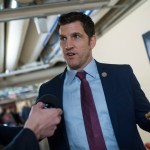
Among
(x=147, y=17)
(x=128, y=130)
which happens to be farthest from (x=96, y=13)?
(x=128, y=130)

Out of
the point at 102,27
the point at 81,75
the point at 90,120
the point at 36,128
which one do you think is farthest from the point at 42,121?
the point at 102,27

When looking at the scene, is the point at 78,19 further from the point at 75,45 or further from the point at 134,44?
the point at 134,44

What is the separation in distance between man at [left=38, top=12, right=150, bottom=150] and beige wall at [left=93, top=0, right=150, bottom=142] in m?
1.15

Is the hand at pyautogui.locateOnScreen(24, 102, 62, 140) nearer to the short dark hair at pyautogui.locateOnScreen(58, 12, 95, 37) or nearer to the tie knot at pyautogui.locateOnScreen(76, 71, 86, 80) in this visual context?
the tie knot at pyautogui.locateOnScreen(76, 71, 86, 80)

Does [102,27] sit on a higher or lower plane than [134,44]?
higher

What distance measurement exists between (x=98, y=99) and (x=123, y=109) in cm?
15

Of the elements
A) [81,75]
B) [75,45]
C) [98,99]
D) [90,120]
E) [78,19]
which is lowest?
[90,120]

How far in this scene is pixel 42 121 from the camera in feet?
2.80

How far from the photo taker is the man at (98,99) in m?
1.54

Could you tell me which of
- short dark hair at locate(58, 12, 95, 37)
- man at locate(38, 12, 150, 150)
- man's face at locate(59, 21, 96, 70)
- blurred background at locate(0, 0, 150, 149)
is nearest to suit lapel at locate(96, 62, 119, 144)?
man at locate(38, 12, 150, 150)

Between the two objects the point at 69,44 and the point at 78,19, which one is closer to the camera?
the point at 69,44

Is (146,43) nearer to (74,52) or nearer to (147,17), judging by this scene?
(147,17)

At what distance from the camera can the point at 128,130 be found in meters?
1.55

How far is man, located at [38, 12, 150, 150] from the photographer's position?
5.06 ft
